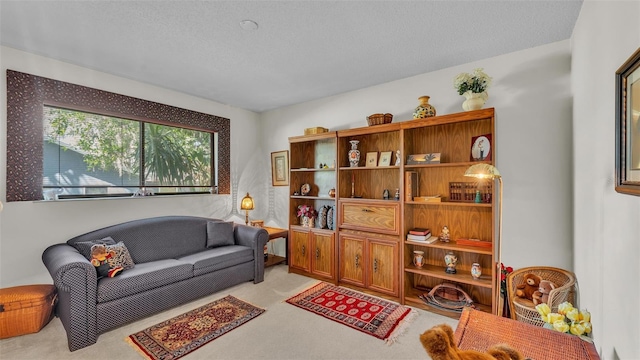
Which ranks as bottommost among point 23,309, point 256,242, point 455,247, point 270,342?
point 270,342

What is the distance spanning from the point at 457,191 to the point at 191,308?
2.97 meters

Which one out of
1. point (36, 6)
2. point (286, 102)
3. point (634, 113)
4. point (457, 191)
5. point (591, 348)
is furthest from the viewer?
point (286, 102)

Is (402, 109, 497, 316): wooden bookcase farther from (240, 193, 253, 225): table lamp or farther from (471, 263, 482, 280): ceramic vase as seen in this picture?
(240, 193, 253, 225): table lamp

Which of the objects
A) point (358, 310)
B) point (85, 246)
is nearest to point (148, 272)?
point (85, 246)

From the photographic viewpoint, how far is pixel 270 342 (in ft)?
7.30

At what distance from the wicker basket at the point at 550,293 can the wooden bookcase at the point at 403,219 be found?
15 cm

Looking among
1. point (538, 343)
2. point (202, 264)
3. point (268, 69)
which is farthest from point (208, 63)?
point (538, 343)

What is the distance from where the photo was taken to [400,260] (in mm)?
2928

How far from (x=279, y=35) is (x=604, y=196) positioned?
7.81 ft

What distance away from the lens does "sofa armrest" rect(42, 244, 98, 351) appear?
210cm

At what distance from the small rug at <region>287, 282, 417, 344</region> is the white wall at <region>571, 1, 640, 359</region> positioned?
1.35m

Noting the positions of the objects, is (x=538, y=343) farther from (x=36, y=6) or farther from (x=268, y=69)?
(x=36, y=6)

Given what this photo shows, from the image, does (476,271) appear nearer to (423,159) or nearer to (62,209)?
(423,159)

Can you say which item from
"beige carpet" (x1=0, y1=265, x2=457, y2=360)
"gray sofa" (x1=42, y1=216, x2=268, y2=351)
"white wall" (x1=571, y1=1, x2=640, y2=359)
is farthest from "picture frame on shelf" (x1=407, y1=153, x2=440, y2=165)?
"gray sofa" (x1=42, y1=216, x2=268, y2=351)
